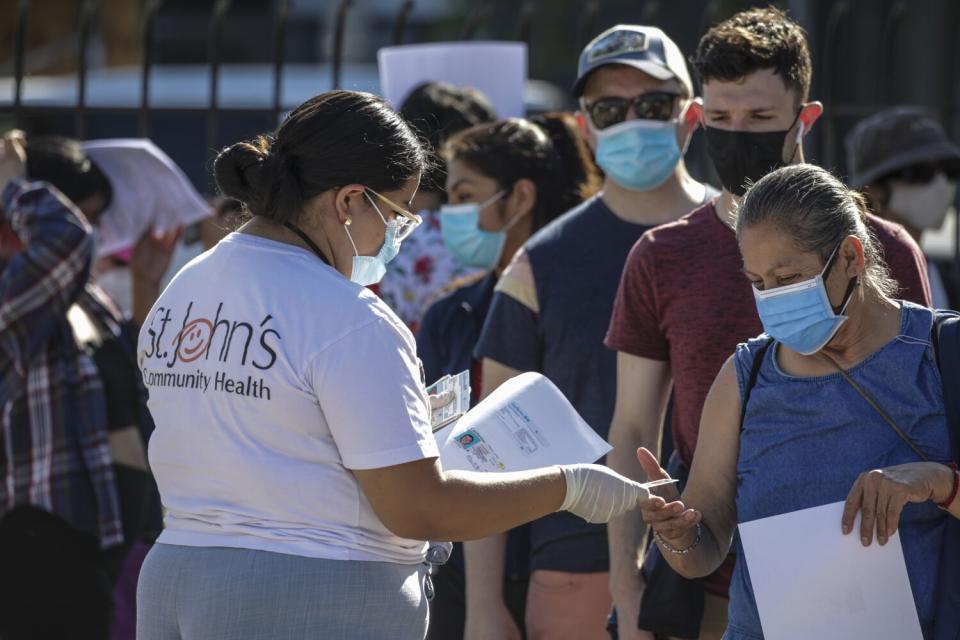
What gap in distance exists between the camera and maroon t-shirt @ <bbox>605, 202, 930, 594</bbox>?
3008 millimetres

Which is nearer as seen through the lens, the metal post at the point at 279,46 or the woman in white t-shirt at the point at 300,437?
the woman in white t-shirt at the point at 300,437

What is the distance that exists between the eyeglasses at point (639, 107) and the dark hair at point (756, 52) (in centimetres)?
43

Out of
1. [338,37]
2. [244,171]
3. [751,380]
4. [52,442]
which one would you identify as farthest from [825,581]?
[338,37]

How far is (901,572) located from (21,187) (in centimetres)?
320

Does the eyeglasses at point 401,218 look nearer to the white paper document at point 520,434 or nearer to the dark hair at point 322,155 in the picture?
the dark hair at point 322,155

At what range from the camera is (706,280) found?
303 centimetres

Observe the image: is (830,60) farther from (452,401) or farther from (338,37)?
(452,401)

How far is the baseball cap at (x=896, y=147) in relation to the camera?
5.02 meters

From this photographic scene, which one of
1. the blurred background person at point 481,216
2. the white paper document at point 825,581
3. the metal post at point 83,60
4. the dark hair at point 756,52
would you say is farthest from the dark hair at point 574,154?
the metal post at point 83,60

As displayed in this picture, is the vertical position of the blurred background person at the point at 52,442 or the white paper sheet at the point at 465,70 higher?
the white paper sheet at the point at 465,70

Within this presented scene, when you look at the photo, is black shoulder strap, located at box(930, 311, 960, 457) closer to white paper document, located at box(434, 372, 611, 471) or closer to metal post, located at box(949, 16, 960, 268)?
white paper document, located at box(434, 372, 611, 471)

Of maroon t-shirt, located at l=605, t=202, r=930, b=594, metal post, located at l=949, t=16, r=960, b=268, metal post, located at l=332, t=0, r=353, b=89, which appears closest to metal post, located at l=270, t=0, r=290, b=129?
metal post, located at l=332, t=0, r=353, b=89

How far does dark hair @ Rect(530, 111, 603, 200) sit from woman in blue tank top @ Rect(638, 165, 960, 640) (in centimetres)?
160

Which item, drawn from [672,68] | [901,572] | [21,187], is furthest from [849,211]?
[21,187]
